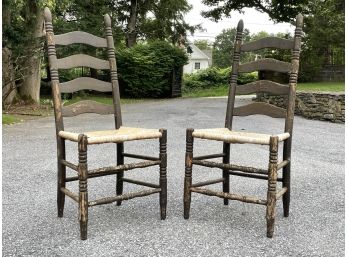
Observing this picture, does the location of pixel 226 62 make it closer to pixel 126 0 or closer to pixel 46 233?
pixel 126 0

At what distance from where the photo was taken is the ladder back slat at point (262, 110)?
9.88 ft

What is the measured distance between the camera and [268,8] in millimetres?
16484

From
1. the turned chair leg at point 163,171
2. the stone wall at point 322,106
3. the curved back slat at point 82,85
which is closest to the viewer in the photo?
the turned chair leg at point 163,171

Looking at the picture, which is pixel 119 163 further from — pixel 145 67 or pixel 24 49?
pixel 145 67

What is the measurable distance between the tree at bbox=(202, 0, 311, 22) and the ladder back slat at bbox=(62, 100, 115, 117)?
14096 millimetres

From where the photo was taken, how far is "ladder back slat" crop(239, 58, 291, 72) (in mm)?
2967

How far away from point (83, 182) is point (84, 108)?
2.24 ft

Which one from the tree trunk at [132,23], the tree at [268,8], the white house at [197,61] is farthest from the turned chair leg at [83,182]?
the white house at [197,61]

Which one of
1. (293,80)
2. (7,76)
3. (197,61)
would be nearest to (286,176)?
(293,80)

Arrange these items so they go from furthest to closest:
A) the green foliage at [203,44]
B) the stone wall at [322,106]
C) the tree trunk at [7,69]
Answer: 1. the green foliage at [203,44]
2. the tree trunk at [7,69]
3. the stone wall at [322,106]

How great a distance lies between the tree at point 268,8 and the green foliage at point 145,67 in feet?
7.89

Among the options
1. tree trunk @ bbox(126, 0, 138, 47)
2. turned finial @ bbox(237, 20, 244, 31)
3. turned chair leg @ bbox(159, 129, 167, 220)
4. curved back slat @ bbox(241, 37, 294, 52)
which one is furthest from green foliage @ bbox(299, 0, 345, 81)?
turned chair leg @ bbox(159, 129, 167, 220)

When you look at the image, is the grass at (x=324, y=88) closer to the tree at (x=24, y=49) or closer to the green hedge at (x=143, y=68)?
the green hedge at (x=143, y=68)

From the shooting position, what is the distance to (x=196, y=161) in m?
2.92
